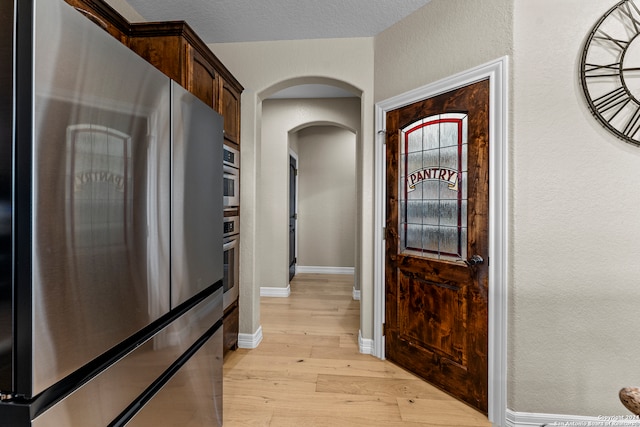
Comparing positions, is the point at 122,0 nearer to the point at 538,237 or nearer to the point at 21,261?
the point at 21,261

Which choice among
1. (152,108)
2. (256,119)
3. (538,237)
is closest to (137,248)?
(152,108)

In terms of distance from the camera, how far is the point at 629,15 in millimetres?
1693

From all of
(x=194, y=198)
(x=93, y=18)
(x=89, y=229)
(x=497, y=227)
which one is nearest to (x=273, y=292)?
(x=497, y=227)

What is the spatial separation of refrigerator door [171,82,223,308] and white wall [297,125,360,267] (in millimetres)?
4459

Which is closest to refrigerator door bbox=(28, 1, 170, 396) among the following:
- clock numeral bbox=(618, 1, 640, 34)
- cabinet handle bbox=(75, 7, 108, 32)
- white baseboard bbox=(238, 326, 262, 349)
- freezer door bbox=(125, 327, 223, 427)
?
freezer door bbox=(125, 327, 223, 427)

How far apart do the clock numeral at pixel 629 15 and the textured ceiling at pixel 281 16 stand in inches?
44.4

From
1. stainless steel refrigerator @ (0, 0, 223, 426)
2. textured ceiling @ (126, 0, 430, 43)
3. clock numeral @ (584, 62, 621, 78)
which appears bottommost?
stainless steel refrigerator @ (0, 0, 223, 426)

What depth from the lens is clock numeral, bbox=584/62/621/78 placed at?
5.65 ft

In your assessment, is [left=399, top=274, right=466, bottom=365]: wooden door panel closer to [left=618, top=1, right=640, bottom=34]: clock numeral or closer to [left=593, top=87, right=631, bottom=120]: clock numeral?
[left=593, top=87, right=631, bottom=120]: clock numeral

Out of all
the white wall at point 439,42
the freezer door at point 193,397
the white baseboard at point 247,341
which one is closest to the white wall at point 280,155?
the white baseboard at point 247,341

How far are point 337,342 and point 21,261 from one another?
272 centimetres

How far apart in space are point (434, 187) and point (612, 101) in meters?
1.02

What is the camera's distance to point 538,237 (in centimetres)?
184

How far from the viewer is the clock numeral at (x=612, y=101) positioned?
1.72m
